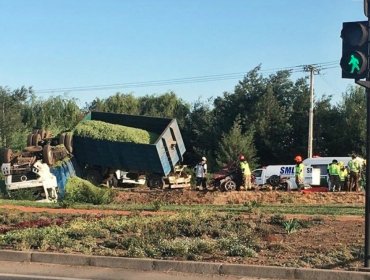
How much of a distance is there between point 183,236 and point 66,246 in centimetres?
246

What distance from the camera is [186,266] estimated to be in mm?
9594

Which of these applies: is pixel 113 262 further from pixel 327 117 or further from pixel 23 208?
pixel 327 117

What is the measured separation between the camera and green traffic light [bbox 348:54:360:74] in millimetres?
8945

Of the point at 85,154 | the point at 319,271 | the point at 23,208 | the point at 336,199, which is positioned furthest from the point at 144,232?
the point at 85,154

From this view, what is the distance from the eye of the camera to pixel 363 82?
9.02 m

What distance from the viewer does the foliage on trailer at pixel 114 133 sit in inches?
997

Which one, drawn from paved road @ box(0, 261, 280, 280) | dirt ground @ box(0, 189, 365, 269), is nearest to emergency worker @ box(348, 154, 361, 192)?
dirt ground @ box(0, 189, 365, 269)

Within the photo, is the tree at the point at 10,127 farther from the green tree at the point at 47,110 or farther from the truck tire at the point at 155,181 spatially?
the truck tire at the point at 155,181

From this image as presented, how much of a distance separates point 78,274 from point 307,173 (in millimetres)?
25217

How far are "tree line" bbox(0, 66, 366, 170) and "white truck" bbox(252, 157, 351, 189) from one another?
9.30 meters

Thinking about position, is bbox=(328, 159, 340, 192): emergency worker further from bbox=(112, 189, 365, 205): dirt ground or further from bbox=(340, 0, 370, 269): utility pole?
bbox=(340, 0, 370, 269): utility pole

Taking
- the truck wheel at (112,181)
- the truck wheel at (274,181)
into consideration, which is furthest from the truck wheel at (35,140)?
the truck wheel at (274,181)

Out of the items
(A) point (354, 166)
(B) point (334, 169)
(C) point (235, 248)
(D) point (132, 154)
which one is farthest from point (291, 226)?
(B) point (334, 169)

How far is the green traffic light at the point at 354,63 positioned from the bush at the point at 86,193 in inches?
555
